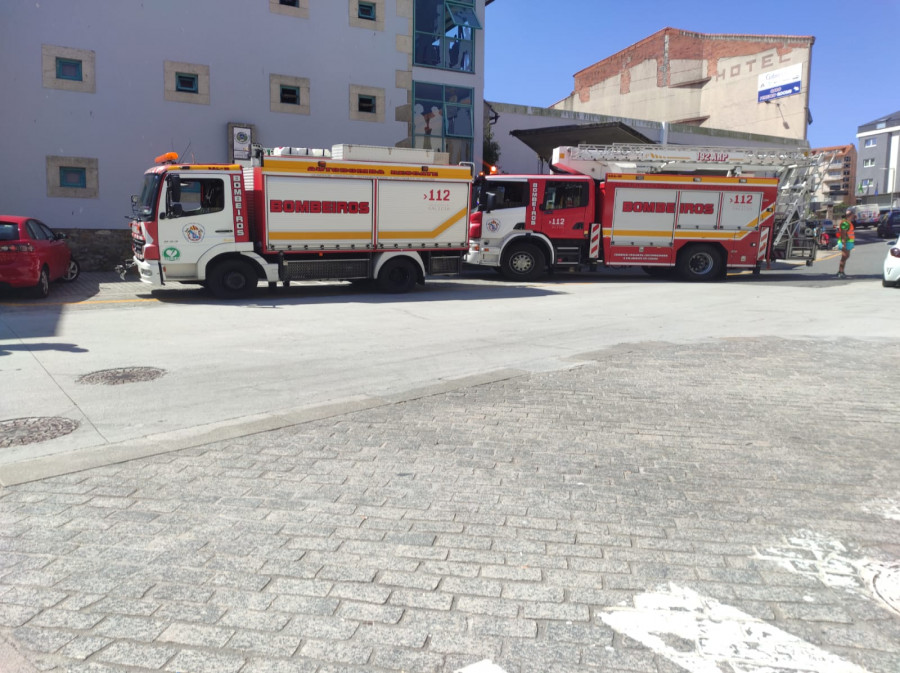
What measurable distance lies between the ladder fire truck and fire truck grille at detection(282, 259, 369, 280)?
4471mm

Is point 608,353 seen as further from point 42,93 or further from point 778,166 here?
point 42,93

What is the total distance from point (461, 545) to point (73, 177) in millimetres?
19967

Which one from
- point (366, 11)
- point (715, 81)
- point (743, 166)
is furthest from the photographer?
point (715, 81)

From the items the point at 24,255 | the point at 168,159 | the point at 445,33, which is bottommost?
the point at 24,255

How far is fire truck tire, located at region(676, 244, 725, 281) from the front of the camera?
794 inches

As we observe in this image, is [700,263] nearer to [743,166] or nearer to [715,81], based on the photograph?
[743,166]

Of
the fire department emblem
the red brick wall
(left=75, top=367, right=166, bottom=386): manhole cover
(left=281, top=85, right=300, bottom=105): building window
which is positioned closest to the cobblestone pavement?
(left=75, top=367, right=166, bottom=386): manhole cover

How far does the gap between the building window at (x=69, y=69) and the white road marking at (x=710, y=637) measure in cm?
2124

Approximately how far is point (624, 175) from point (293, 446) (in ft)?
53.8

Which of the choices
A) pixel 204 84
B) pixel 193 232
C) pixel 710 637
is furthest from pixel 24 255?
pixel 710 637

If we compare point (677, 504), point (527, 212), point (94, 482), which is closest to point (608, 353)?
point (677, 504)

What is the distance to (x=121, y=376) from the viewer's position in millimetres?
7363

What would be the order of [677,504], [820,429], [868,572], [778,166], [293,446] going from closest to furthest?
[868,572] < [677,504] < [293,446] < [820,429] < [778,166]

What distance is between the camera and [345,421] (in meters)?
5.75
